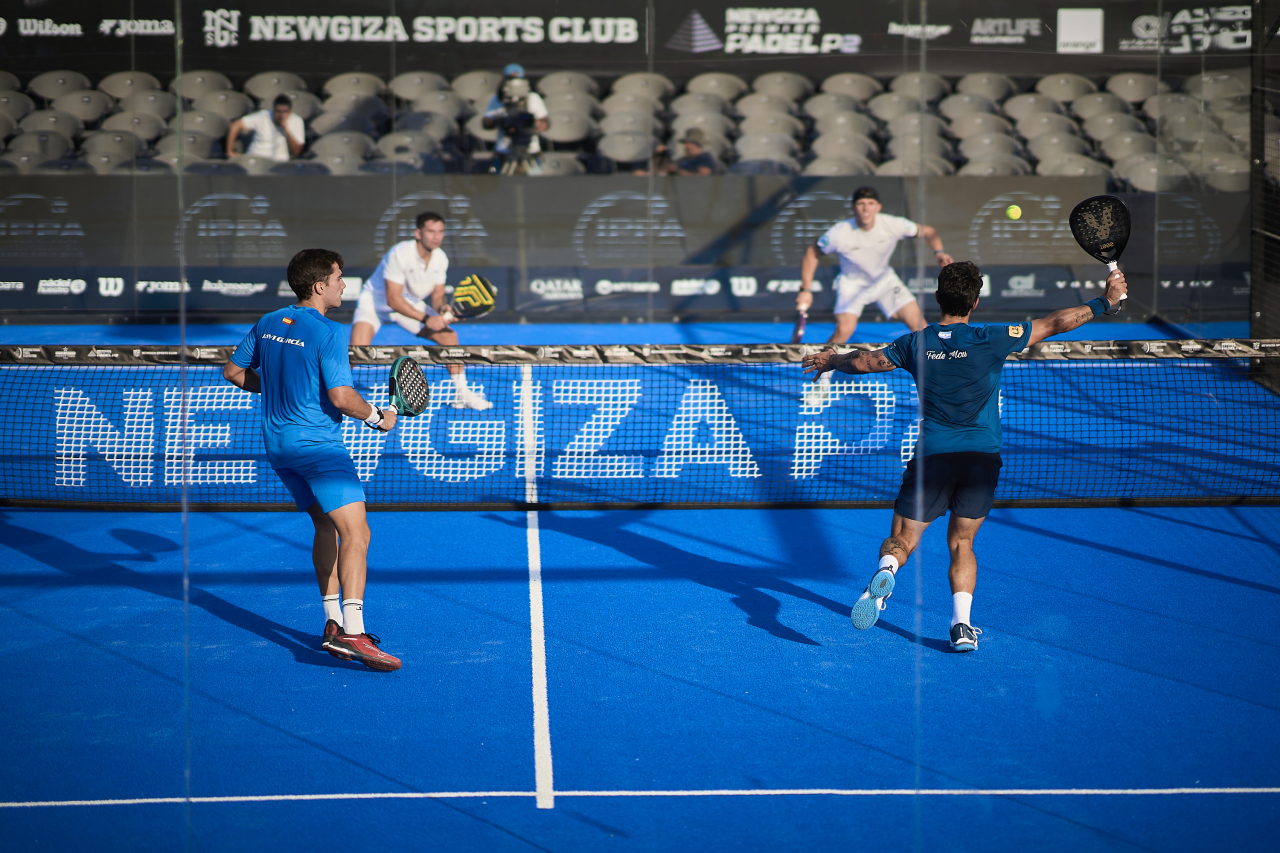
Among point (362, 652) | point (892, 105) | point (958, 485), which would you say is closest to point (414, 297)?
point (362, 652)

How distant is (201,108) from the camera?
58.4ft

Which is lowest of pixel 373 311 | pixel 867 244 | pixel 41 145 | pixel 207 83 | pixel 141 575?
pixel 141 575

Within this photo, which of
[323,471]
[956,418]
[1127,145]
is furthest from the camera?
[1127,145]

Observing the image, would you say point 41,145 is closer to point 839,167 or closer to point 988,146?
point 839,167

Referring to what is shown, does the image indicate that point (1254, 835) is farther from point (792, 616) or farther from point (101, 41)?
point (101, 41)

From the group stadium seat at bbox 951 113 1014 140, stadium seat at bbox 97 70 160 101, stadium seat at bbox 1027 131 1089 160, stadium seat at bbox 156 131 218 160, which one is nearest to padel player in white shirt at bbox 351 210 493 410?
stadium seat at bbox 156 131 218 160

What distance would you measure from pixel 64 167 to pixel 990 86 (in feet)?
45.0

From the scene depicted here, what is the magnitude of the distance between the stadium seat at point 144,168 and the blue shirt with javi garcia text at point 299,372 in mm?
11628

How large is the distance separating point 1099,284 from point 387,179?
379 inches

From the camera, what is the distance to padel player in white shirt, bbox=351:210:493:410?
441 inches

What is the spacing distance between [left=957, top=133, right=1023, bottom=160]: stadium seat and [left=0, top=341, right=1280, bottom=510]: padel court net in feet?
21.2

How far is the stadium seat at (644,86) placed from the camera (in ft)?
59.7

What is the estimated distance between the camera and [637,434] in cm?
1049

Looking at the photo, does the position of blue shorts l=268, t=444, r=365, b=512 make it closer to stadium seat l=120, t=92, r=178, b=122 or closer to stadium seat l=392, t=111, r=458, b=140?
stadium seat l=392, t=111, r=458, b=140
